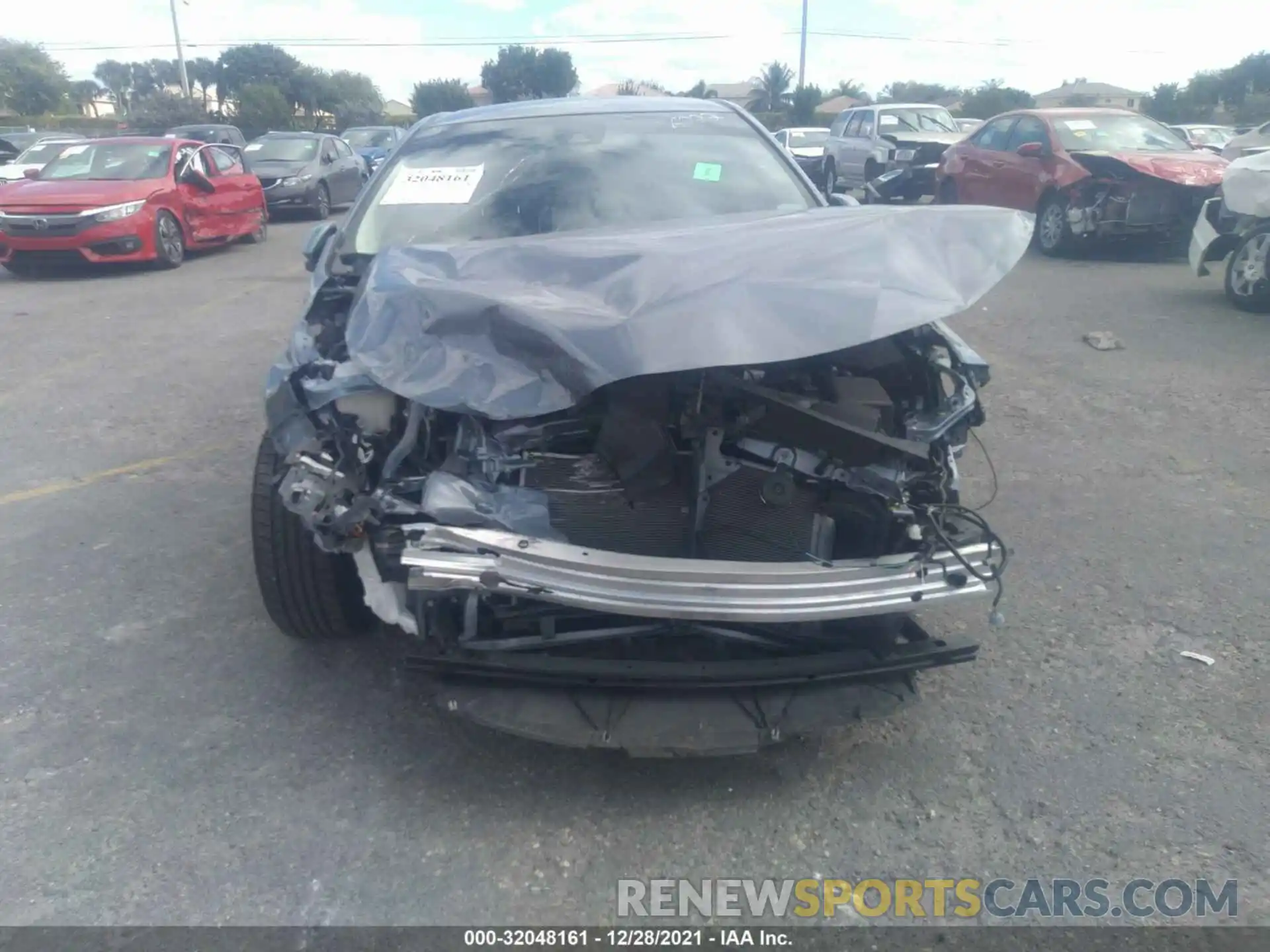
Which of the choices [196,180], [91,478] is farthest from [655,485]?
[196,180]

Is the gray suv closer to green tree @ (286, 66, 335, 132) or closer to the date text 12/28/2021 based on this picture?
the date text 12/28/2021

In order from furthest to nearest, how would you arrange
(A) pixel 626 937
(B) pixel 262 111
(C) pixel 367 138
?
(B) pixel 262 111
(C) pixel 367 138
(A) pixel 626 937

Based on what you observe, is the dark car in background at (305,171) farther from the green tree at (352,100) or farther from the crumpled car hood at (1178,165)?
the green tree at (352,100)

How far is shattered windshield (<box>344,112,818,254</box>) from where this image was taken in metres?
4.07

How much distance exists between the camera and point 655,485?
2.77 metres

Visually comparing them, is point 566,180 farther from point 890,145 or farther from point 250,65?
point 250,65

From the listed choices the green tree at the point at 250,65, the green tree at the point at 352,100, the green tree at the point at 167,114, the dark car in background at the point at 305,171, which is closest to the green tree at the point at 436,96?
the green tree at the point at 352,100

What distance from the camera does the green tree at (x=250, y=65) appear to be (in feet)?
182

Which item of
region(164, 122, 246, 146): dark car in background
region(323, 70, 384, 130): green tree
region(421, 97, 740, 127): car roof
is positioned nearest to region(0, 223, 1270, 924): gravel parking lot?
region(421, 97, 740, 127): car roof

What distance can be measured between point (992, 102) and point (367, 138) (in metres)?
30.4

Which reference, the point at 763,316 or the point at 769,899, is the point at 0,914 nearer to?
the point at 769,899

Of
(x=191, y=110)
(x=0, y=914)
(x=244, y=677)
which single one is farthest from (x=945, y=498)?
(x=191, y=110)

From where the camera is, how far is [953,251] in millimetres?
2939

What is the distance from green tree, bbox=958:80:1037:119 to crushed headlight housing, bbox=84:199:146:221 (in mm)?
36651
